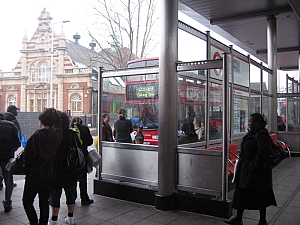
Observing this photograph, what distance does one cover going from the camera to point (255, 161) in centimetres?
432

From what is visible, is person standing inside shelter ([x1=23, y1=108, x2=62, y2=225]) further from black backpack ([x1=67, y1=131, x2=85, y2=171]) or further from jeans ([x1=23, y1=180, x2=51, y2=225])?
black backpack ([x1=67, y1=131, x2=85, y2=171])

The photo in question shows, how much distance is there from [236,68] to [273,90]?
135 inches

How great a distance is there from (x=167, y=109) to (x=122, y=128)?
1.57m

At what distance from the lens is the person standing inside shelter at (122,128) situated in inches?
263

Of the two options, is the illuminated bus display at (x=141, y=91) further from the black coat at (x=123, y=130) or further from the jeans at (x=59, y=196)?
the jeans at (x=59, y=196)

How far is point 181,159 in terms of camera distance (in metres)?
5.47

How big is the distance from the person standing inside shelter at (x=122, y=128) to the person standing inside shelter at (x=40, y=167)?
2.64 metres

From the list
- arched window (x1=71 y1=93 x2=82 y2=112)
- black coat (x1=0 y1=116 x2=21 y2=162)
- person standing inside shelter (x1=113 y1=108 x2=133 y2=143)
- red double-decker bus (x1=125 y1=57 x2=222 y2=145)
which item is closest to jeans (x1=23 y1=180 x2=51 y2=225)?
black coat (x1=0 y1=116 x2=21 y2=162)

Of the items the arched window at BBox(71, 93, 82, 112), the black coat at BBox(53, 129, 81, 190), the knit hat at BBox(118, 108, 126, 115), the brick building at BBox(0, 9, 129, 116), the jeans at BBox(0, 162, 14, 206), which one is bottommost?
the jeans at BBox(0, 162, 14, 206)

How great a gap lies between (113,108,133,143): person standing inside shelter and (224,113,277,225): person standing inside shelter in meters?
2.69

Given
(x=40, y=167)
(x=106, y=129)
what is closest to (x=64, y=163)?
(x=40, y=167)

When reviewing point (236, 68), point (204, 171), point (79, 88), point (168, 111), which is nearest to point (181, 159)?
point (204, 171)

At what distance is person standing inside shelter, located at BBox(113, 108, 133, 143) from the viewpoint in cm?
667

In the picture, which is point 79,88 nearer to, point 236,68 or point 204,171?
point 236,68
